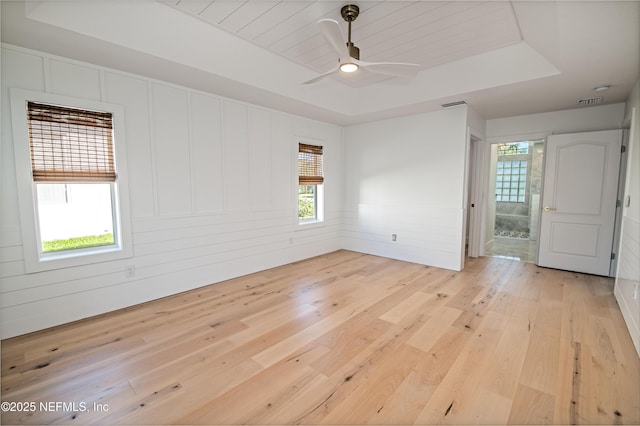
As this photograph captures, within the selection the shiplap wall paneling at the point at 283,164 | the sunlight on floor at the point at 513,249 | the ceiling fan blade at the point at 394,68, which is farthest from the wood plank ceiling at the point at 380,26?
the sunlight on floor at the point at 513,249

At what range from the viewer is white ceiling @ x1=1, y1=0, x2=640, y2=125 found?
2.28 metres

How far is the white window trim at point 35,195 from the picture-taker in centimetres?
254

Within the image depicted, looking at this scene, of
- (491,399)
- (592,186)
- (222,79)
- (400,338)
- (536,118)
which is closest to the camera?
(491,399)

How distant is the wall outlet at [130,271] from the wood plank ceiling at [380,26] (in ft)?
8.79

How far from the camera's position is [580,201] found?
4473 millimetres

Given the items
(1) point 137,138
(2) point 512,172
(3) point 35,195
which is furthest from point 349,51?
(2) point 512,172

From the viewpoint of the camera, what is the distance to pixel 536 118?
15.9ft

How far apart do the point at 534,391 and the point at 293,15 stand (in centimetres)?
359

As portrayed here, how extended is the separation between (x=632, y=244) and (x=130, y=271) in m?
5.28

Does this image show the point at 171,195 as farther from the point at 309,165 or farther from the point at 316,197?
the point at 316,197

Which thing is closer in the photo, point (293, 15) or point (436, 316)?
point (293, 15)

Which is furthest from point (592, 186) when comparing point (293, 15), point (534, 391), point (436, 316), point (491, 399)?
point (293, 15)

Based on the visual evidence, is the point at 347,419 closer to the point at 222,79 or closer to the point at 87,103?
the point at 222,79

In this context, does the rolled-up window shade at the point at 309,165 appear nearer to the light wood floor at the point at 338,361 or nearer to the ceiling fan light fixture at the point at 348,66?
the light wood floor at the point at 338,361
